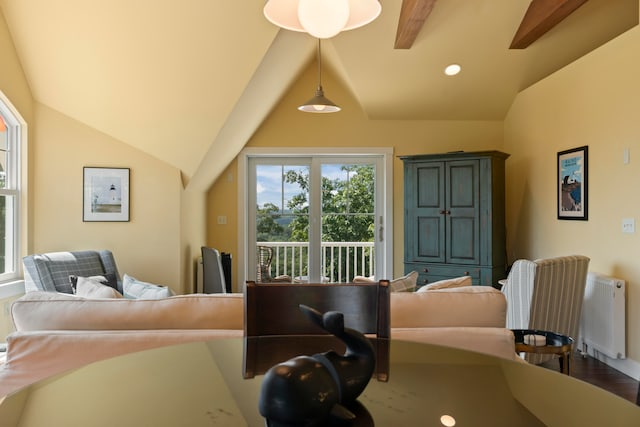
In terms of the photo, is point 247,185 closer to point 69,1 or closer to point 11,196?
point 11,196

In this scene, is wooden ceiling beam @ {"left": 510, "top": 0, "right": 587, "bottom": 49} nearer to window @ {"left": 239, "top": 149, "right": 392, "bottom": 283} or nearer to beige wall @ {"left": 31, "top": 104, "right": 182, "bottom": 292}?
window @ {"left": 239, "top": 149, "right": 392, "bottom": 283}

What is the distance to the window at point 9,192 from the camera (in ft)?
13.1

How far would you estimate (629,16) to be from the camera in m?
4.10

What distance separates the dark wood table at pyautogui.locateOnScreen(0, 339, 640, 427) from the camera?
0.88m

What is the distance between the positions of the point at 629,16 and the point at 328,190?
350 cm

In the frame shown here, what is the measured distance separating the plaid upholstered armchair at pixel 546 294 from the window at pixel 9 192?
3.96m

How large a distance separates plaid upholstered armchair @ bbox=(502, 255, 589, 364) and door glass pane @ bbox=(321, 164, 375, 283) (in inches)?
109

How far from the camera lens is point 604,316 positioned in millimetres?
3613

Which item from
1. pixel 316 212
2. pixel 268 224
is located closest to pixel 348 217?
pixel 316 212

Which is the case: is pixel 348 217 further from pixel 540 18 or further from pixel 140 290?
pixel 140 290

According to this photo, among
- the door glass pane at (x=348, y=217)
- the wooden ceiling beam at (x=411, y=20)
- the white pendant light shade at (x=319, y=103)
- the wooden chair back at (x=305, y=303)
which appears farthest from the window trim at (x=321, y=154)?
the wooden chair back at (x=305, y=303)

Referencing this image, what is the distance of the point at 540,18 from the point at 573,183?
1.41 metres

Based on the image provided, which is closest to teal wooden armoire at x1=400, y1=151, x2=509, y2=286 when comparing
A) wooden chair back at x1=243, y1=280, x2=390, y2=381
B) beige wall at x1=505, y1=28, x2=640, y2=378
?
beige wall at x1=505, y1=28, x2=640, y2=378

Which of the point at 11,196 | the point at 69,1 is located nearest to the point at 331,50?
the point at 69,1
